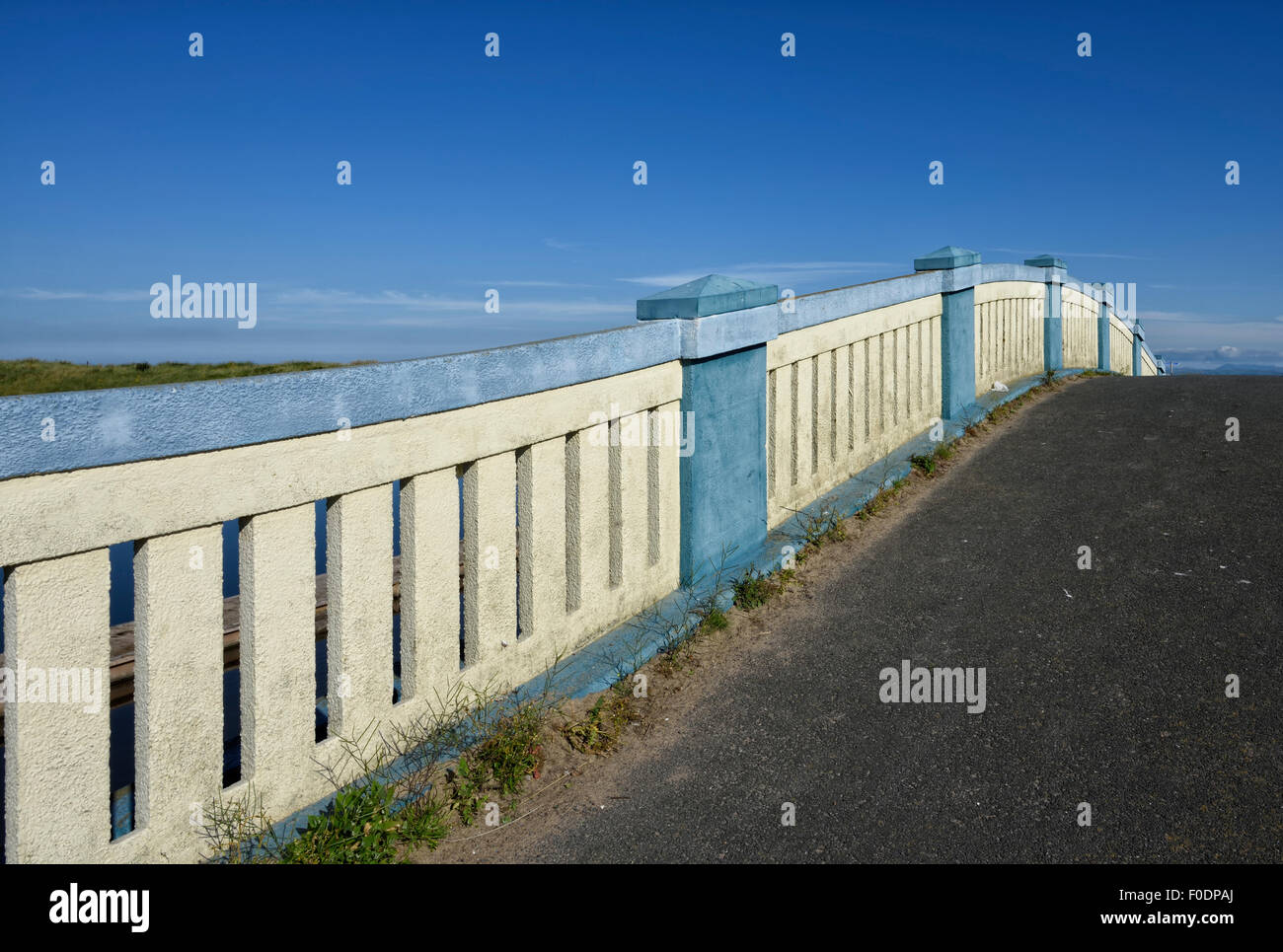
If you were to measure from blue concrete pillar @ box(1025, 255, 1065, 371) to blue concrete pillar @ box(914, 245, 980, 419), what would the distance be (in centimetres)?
411

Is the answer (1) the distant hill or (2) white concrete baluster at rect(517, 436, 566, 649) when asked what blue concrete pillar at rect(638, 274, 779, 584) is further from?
(1) the distant hill

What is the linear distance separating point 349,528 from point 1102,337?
18.1m

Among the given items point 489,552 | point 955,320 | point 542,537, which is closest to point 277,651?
point 489,552

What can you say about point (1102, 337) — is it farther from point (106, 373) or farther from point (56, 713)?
point (56, 713)

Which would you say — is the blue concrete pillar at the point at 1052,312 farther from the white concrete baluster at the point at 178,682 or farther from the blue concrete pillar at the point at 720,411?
the white concrete baluster at the point at 178,682

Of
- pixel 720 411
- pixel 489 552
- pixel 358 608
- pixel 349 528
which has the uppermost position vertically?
pixel 720 411

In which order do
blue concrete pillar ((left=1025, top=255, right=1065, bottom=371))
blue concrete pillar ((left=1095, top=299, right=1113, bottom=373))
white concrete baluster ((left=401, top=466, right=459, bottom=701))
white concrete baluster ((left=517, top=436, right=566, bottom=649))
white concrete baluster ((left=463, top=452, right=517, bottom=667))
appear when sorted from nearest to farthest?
1. white concrete baluster ((left=401, top=466, right=459, bottom=701))
2. white concrete baluster ((left=463, top=452, right=517, bottom=667))
3. white concrete baluster ((left=517, top=436, right=566, bottom=649))
4. blue concrete pillar ((left=1025, top=255, right=1065, bottom=371))
5. blue concrete pillar ((left=1095, top=299, right=1113, bottom=373))

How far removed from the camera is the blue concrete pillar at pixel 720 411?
214 inches

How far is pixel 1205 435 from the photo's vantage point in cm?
877

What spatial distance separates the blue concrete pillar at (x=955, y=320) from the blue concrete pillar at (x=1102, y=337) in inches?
380

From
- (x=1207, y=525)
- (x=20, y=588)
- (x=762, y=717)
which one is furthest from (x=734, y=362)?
(x=20, y=588)

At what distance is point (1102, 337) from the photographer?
18391 mm

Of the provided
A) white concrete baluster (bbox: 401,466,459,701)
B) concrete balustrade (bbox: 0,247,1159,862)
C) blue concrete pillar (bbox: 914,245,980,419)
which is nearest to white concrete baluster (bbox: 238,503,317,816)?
concrete balustrade (bbox: 0,247,1159,862)

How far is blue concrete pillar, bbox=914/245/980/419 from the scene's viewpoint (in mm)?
9383
